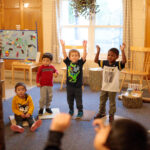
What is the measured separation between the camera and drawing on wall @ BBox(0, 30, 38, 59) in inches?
230

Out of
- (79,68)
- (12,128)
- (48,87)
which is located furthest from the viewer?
(48,87)

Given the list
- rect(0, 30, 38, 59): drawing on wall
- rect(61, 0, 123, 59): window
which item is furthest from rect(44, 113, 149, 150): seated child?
rect(0, 30, 38, 59): drawing on wall

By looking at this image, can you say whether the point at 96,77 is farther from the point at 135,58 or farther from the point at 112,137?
the point at 112,137

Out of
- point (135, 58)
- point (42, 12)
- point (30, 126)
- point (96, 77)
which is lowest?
point (30, 126)

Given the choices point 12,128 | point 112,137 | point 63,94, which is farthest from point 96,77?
point 112,137

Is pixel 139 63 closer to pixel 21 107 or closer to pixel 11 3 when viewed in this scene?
pixel 21 107

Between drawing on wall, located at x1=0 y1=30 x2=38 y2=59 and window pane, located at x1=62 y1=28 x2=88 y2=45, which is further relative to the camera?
drawing on wall, located at x1=0 y1=30 x2=38 y2=59

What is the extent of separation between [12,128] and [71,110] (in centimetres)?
95

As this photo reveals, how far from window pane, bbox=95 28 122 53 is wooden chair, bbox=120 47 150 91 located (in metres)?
0.54

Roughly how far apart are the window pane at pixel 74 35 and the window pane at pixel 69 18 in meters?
0.17

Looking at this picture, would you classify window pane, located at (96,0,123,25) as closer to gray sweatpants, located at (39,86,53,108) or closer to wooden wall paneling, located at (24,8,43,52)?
wooden wall paneling, located at (24,8,43,52)

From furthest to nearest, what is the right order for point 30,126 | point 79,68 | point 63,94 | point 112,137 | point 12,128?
point 63,94 → point 79,68 → point 30,126 → point 12,128 → point 112,137

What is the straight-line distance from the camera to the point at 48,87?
338 cm

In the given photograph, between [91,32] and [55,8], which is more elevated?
[55,8]
